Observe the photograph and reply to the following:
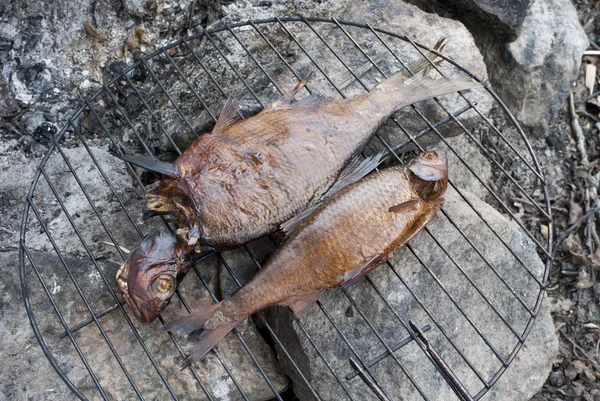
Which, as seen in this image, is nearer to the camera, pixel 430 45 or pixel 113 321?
pixel 113 321

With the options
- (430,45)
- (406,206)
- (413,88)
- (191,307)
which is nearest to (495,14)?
(430,45)

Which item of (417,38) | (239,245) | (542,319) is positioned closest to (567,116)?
(417,38)

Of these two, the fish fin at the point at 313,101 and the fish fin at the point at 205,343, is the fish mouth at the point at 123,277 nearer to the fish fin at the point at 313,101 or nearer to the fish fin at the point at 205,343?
the fish fin at the point at 205,343

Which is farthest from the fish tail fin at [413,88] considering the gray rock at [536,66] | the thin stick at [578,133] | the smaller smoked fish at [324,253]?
the thin stick at [578,133]

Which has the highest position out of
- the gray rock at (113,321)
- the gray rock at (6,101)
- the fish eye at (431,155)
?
the fish eye at (431,155)

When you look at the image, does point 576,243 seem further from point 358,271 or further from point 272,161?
point 272,161
